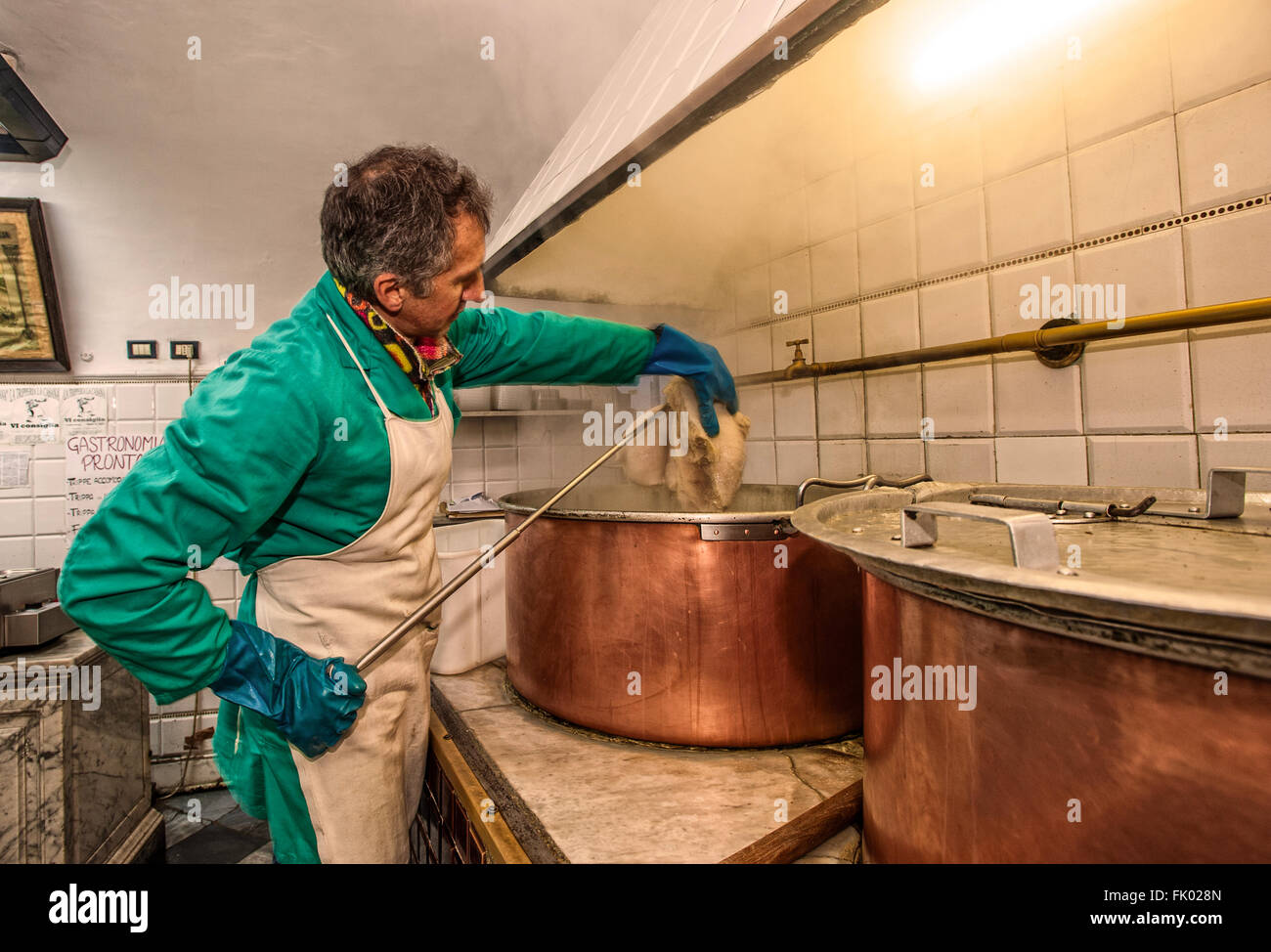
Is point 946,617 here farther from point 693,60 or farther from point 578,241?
point 578,241

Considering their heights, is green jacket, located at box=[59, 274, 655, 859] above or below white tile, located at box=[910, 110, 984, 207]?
below

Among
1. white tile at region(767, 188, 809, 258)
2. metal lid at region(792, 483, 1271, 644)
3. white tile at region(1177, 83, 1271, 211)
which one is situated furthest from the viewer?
white tile at region(767, 188, 809, 258)

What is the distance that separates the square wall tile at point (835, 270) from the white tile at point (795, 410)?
33 centimetres

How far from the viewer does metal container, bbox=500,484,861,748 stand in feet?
4.46

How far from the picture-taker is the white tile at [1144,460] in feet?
4.74

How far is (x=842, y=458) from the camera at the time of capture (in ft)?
7.60

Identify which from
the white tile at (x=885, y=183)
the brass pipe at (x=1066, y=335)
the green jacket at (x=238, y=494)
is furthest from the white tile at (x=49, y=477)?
the white tile at (x=885, y=183)

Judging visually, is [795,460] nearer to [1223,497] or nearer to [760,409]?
[760,409]

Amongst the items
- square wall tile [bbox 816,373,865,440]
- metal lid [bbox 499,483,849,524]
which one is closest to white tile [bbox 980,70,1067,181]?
square wall tile [bbox 816,373,865,440]

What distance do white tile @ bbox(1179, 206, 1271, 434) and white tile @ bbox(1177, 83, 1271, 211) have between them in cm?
5

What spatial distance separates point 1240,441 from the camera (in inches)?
53.6

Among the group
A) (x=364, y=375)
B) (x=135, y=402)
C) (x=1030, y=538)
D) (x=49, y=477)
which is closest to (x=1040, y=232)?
(x=1030, y=538)

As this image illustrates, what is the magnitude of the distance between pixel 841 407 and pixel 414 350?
5.20 ft

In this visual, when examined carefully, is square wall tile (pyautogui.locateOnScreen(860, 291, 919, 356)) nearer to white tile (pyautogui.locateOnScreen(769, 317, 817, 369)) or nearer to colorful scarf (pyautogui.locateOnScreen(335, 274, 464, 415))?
white tile (pyautogui.locateOnScreen(769, 317, 817, 369))
